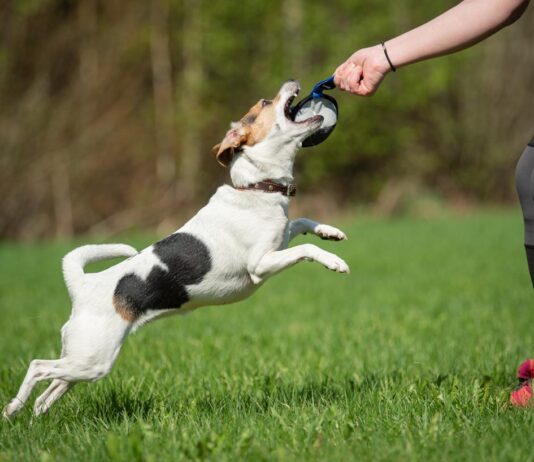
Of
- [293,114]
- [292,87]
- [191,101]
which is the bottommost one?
[293,114]

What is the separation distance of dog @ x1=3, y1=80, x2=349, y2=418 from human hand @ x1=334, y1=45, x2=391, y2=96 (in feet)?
2.47

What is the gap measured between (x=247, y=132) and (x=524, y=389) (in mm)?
2214

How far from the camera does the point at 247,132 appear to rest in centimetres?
471

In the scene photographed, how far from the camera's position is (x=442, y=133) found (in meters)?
25.1

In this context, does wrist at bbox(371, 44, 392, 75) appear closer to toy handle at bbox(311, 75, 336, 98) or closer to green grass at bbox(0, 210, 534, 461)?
toy handle at bbox(311, 75, 336, 98)

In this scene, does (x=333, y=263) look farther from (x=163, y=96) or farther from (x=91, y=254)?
(x=163, y=96)

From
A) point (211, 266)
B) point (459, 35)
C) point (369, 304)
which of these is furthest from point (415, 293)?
point (459, 35)

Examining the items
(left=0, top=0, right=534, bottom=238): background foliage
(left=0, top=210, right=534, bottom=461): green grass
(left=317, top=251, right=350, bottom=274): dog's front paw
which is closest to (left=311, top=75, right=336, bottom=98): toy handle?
(left=317, top=251, right=350, bottom=274): dog's front paw

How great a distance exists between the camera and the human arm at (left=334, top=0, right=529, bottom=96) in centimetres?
328

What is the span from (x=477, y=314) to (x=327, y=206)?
17230mm

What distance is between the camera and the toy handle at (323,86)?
445 cm

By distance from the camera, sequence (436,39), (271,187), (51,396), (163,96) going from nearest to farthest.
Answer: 1. (436,39)
2. (51,396)
3. (271,187)
4. (163,96)

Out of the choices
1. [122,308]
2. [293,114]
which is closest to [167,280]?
[122,308]

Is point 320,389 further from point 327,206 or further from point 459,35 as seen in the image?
point 327,206
